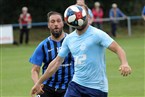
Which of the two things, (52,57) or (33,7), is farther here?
(33,7)

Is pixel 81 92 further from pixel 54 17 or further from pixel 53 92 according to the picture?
pixel 54 17

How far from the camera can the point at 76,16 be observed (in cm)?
677

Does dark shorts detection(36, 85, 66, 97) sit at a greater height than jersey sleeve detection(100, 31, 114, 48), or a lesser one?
lesser

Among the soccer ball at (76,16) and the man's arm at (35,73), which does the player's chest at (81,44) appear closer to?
the soccer ball at (76,16)

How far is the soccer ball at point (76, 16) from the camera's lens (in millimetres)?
6762

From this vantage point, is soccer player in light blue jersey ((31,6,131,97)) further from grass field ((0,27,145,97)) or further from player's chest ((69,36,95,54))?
grass field ((0,27,145,97))

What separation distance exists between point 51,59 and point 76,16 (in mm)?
1814

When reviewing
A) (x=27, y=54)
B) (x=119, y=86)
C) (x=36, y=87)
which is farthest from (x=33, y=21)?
(x=36, y=87)

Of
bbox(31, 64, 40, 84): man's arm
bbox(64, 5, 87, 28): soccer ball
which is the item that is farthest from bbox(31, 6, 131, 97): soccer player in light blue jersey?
bbox(31, 64, 40, 84): man's arm

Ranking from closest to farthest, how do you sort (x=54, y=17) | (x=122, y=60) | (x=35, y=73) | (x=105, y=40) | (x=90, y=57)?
1. (x=122, y=60)
2. (x=105, y=40)
3. (x=90, y=57)
4. (x=54, y=17)
5. (x=35, y=73)

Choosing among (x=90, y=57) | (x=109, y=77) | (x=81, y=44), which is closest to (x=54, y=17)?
(x=81, y=44)

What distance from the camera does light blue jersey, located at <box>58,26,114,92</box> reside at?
6.94 metres

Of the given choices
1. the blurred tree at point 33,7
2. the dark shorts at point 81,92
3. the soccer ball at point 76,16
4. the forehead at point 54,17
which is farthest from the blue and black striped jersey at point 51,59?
the blurred tree at point 33,7

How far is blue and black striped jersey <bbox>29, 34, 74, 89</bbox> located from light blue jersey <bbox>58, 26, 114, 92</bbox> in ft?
3.93
